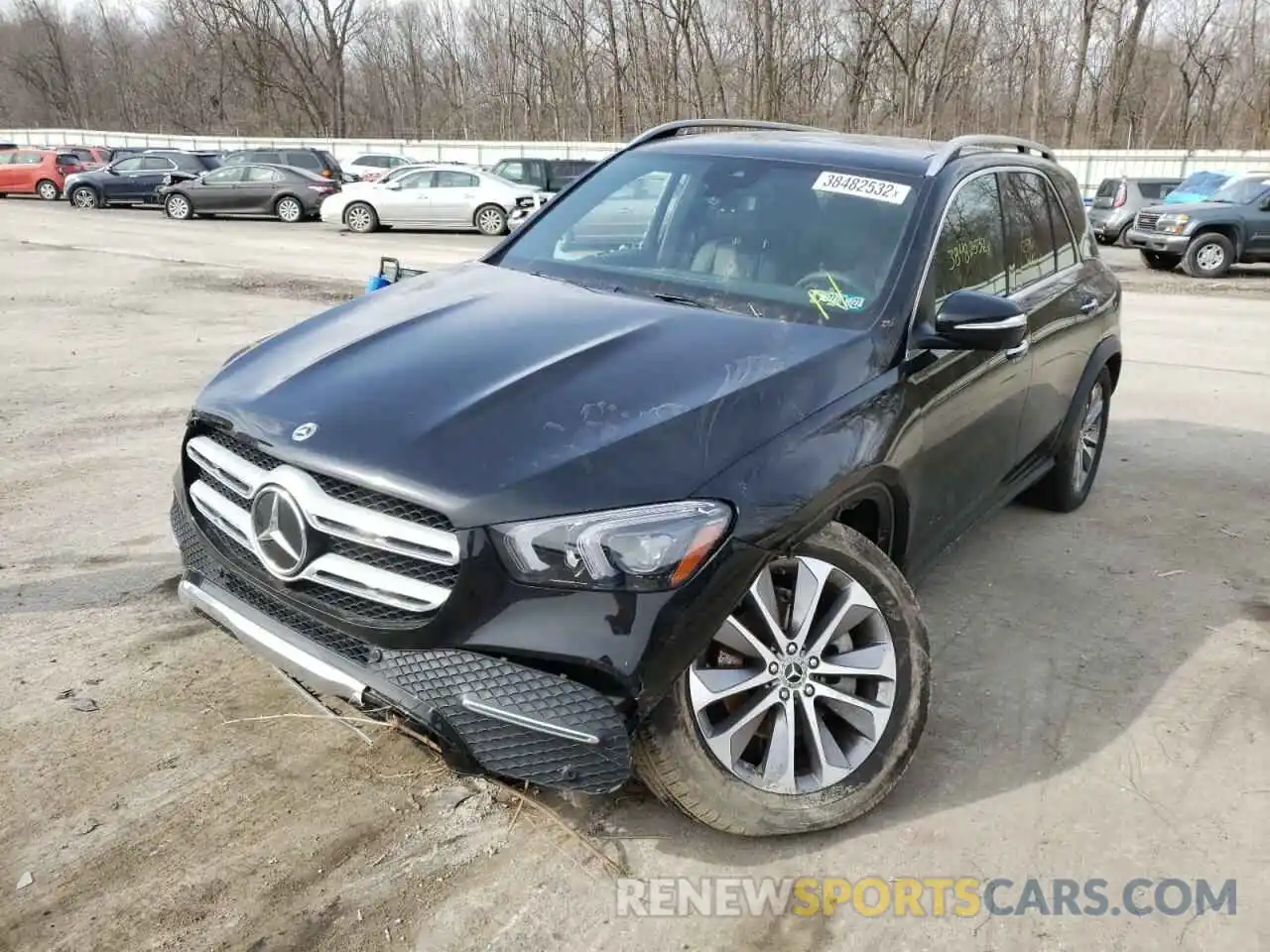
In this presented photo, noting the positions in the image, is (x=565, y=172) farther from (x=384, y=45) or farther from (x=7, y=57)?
(x=7, y=57)

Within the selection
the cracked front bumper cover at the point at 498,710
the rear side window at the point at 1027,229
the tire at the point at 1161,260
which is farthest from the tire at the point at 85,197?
the cracked front bumper cover at the point at 498,710

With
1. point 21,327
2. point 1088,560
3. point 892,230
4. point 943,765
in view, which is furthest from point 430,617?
point 21,327

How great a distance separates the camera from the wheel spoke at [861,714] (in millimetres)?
2955

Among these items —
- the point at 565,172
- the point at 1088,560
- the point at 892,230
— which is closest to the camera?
the point at 892,230

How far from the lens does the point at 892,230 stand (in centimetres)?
365

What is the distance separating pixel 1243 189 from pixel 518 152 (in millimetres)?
31655

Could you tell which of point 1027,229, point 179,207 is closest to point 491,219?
point 179,207

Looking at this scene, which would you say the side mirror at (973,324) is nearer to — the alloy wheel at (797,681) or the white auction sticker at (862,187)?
the white auction sticker at (862,187)

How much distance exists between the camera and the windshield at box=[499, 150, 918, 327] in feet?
11.7

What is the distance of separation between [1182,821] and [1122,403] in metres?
5.95

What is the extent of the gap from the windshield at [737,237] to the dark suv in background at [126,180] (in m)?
27.3

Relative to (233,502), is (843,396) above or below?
above

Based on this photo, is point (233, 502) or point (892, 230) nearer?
point (233, 502)

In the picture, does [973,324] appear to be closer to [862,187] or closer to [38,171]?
[862,187]
